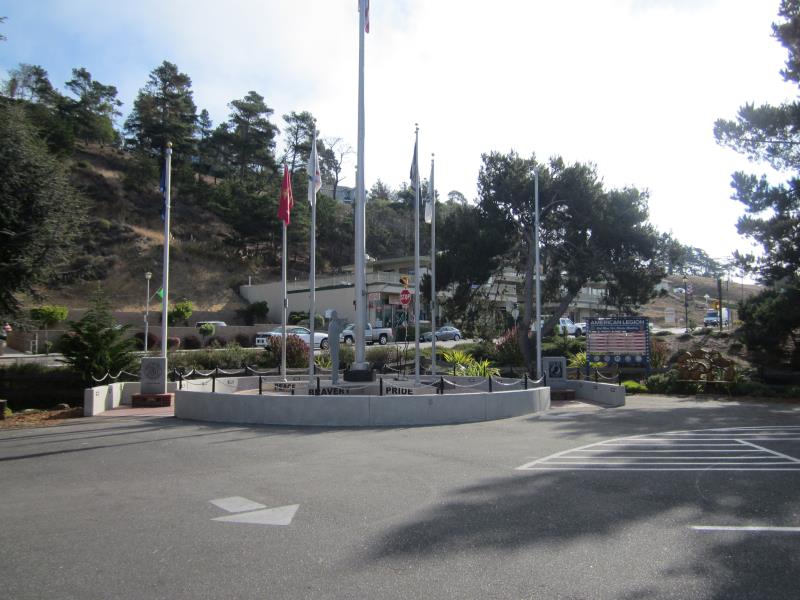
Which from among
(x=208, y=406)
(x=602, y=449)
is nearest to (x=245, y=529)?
(x=602, y=449)

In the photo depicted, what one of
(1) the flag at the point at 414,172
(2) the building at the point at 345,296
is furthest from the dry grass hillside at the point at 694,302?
(1) the flag at the point at 414,172

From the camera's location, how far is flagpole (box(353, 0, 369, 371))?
18.0 meters

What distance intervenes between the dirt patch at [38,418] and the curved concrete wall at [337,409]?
329 centimetres

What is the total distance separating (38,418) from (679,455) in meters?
15.2

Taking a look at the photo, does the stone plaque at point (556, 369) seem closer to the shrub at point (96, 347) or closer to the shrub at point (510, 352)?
the shrub at point (510, 352)

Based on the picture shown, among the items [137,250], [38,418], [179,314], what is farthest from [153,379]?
[137,250]

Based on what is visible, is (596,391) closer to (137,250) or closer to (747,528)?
(747,528)

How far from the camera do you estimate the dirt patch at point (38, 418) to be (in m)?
14.8

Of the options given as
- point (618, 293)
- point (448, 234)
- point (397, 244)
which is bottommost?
point (618, 293)

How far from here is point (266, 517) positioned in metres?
6.51

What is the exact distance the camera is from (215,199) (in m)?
67.2

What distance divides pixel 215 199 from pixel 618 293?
1857 inches

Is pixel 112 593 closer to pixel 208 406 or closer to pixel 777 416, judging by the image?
pixel 208 406

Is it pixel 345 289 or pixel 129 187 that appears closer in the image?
pixel 345 289
